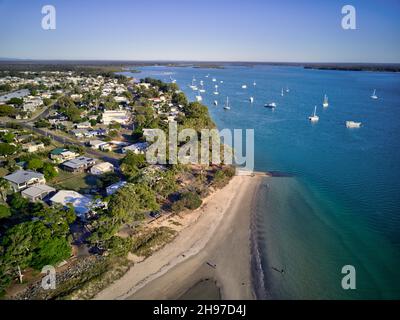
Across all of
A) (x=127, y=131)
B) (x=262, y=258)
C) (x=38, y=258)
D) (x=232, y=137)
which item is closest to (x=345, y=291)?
(x=262, y=258)

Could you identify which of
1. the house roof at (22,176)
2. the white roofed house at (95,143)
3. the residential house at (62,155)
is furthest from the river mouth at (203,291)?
the white roofed house at (95,143)

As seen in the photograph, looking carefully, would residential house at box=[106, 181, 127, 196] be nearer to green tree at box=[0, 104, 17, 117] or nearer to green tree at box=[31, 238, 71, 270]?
green tree at box=[31, 238, 71, 270]

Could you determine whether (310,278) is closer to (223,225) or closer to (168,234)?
(223,225)

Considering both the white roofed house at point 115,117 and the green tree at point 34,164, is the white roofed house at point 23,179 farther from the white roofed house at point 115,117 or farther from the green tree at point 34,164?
the white roofed house at point 115,117

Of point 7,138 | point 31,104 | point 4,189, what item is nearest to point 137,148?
point 4,189

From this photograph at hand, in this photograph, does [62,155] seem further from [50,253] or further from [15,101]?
[15,101]

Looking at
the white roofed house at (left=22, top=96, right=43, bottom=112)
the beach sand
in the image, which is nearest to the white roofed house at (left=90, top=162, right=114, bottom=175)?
the beach sand
